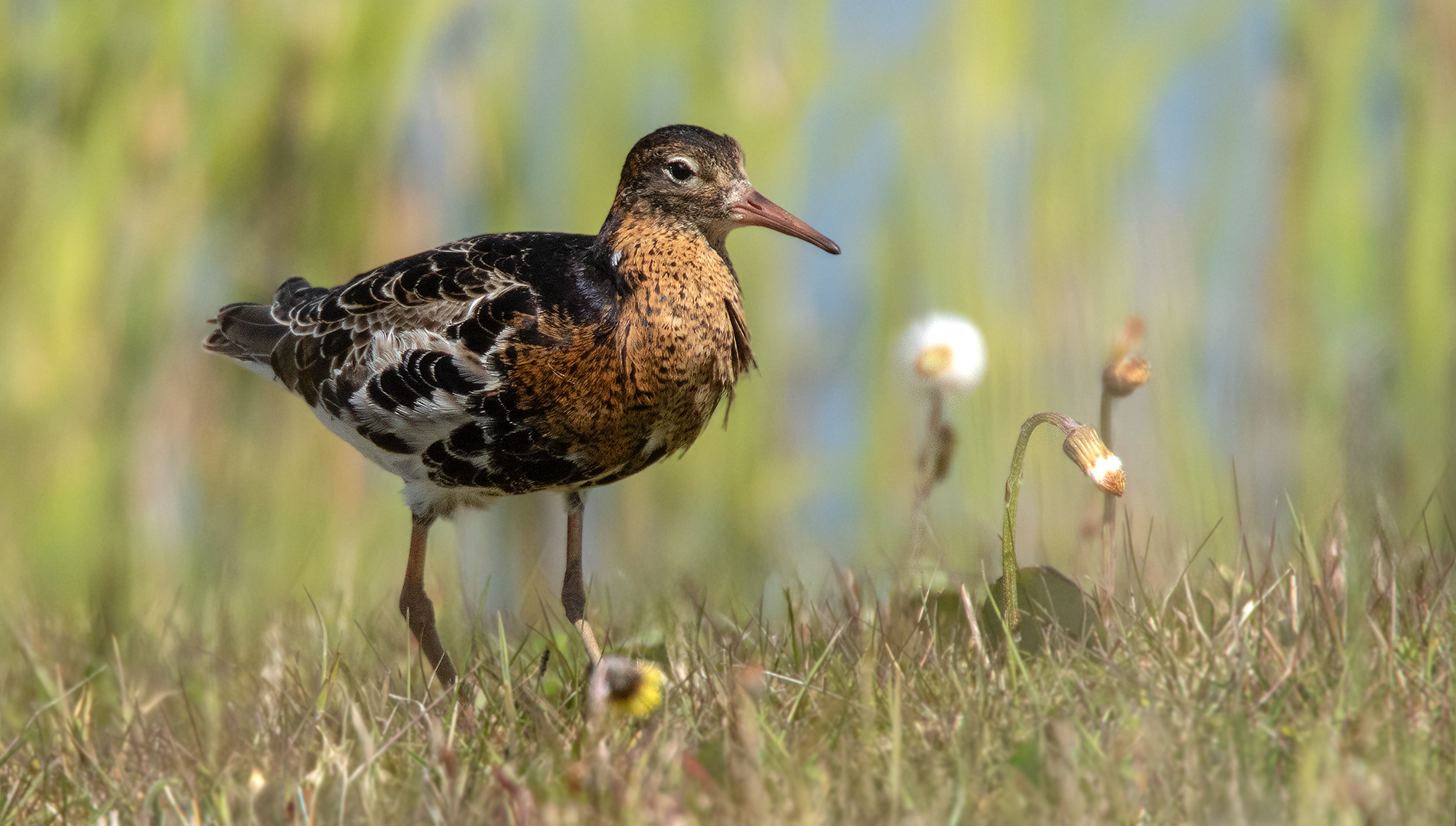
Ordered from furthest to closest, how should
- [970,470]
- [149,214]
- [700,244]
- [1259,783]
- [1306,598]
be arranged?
[149,214] < [970,470] < [700,244] < [1306,598] < [1259,783]

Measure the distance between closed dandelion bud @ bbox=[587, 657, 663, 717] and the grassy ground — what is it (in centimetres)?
4

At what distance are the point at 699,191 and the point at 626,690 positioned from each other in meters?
1.52

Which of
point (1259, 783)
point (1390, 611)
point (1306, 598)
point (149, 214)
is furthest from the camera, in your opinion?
point (149, 214)

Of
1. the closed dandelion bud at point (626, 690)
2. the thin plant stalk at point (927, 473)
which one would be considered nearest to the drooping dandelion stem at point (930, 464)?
the thin plant stalk at point (927, 473)

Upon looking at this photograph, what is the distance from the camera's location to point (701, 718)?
3.22 m

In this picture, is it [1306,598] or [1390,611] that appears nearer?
[1390,611]

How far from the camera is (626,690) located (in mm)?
3199

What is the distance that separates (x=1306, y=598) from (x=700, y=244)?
5.89 ft

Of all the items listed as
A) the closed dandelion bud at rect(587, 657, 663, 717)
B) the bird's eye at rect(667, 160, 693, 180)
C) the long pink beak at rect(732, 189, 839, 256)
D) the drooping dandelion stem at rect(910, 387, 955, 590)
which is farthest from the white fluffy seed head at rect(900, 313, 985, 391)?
the closed dandelion bud at rect(587, 657, 663, 717)

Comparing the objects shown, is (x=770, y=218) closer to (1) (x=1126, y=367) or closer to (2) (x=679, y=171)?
(2) (x=679, y=171)

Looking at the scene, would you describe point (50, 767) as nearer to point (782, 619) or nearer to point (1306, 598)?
point (782, 619)

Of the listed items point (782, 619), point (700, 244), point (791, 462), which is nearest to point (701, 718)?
point (782, 619)

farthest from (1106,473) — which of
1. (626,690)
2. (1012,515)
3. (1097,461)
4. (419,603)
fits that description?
(419,603)

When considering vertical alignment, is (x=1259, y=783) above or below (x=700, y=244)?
A: below
